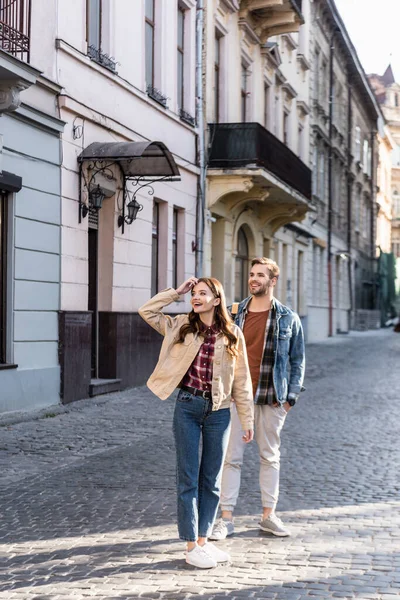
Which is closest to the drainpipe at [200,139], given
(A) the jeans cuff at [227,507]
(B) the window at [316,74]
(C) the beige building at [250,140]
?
(C) the beige building at [250,140]

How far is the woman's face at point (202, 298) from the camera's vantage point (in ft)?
18.4

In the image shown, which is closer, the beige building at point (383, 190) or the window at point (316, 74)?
the window at point (316, 74)

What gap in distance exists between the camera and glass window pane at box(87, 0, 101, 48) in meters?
15.4

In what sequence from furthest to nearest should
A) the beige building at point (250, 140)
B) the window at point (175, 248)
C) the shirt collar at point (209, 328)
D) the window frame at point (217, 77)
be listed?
the window frame at point (217, 77), the beige building at point (250, 140), the window at point (175, 248), the shirt collar at point (209, 328)

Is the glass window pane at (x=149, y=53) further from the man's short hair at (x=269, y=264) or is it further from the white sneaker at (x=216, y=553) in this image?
the white sneaker at (x=216, y=553)

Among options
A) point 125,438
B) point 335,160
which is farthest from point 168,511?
point 335,160

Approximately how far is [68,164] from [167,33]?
223 inches

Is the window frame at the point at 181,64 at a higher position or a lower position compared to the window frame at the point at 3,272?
higher

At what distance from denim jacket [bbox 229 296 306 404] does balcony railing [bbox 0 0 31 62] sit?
19.3 feet

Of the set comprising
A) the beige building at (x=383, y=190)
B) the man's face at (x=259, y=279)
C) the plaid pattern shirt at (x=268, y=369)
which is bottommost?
the plaid pattern shirt at (x=268, y=369)

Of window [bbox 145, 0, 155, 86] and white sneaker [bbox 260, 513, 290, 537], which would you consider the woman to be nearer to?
white sneaker [bbox 260, 513, 290, 537]

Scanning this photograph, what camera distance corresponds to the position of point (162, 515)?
6980mm

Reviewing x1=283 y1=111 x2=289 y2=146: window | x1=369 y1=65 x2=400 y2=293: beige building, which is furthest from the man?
x1=369 y1=65 x2=400 y2=293: beige building

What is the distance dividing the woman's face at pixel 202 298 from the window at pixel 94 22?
10483mm
